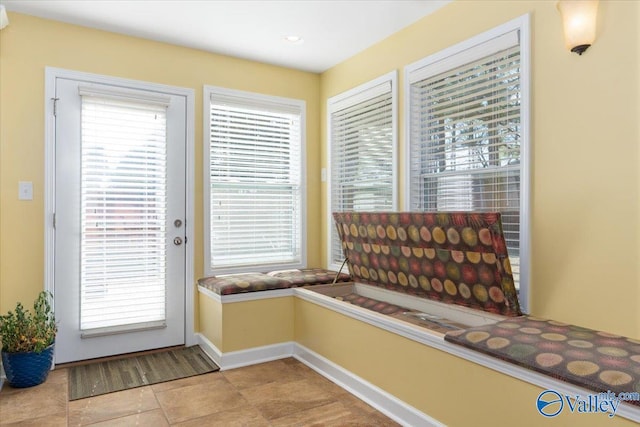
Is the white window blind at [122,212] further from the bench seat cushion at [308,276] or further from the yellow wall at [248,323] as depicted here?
the bench seat cushion at [308,276]

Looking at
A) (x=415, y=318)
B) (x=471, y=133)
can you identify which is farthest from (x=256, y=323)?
(x=471, y=133)

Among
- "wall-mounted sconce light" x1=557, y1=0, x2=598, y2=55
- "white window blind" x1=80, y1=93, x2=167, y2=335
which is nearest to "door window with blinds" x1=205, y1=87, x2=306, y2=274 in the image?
"white window blind" x1=80, y1=93, x2=167, y2=335

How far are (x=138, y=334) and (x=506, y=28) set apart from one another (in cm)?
322

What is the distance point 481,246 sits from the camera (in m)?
2.04

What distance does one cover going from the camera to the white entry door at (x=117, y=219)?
9.71 feet

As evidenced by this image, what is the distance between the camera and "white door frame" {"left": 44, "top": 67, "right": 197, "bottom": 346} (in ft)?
9.47

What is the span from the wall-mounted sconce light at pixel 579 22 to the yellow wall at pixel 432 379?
1.54 m

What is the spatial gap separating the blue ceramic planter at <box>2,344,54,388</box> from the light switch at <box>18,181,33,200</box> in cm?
100

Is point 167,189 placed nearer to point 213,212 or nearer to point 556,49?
point 213,212

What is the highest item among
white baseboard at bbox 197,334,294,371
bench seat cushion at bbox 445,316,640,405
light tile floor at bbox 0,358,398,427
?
bench seat cushion at bbox 445,316,640,405

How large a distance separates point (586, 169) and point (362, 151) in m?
1.80

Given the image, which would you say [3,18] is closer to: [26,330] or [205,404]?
[26,330]

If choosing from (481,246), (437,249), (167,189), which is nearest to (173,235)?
(167,189)

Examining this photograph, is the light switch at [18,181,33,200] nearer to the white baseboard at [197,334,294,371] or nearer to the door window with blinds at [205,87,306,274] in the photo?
the door window with blinds at [205,87,306,274]
